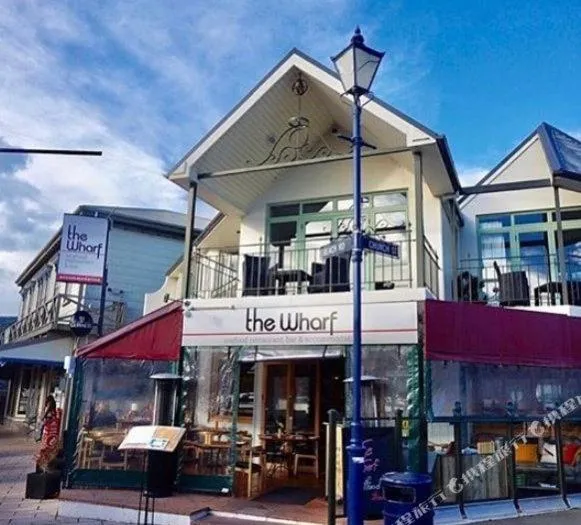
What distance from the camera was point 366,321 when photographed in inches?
344

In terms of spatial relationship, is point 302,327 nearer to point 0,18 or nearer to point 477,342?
point 477,342

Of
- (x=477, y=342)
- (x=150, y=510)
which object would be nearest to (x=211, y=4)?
(x=477, y=342)

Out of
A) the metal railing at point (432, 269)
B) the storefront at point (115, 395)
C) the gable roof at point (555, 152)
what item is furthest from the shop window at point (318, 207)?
the storefront at point (115, 395)

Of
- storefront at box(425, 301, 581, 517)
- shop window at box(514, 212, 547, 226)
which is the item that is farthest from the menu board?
shop window at box(514, 212, 547, 226)

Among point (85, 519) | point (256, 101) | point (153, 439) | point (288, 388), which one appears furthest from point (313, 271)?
point (85, 519)

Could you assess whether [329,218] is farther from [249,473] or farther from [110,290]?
[110,290]

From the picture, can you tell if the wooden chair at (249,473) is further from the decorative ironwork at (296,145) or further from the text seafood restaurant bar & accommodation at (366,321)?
the decorative ironwork at (296,145)

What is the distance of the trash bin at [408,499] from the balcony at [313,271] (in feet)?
11.7

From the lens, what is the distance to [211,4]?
9.45 m

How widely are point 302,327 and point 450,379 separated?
253 centimetres

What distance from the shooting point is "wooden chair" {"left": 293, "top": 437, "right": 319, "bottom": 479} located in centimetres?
1058

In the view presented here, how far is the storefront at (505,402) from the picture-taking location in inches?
320

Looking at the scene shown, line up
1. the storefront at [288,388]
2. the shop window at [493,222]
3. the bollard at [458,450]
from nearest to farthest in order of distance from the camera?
1. the bollard at [458,450]
2. the storefront at [288,388]
3. the shop window at [493,222]

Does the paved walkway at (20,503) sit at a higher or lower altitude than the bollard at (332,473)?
lower
